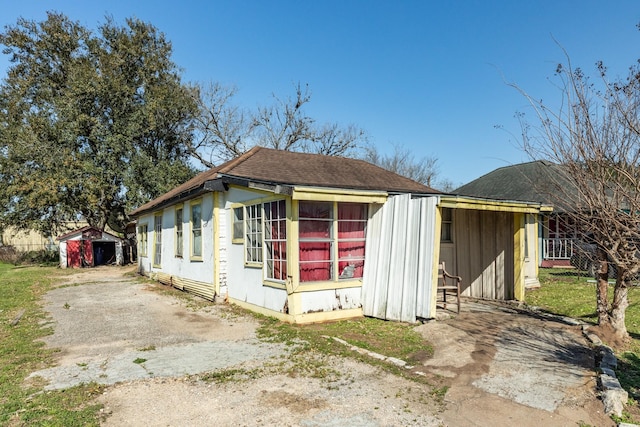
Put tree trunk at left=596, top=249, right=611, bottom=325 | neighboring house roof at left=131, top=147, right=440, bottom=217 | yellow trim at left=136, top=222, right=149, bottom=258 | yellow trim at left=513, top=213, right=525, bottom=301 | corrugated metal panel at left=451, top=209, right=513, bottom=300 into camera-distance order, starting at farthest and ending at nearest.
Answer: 1. yellow trim at left=136, top=222, right=149, bottom=258
2. neighboring house roof at left=131, top=147, right=440, bottom=217
3. corrugated metal panel at left=451, top=209, right=513, bottom=300
4. yellow trim at left=513, top=213, right=525, bottom=301
5. tree trunk at left=596, top=249, right=611, bottom=325

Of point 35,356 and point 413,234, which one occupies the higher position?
point 413,234

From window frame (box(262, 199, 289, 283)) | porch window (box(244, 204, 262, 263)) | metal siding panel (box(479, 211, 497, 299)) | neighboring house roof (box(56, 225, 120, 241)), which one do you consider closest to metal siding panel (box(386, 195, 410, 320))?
window frame (box(262, 199, 289, 283))

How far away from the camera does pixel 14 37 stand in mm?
26641

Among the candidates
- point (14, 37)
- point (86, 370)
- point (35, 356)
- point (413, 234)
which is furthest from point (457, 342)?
point (14, 37)

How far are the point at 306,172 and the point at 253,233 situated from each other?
126 inches

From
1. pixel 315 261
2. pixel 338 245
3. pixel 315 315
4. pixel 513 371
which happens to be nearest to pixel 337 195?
pixel 338 245

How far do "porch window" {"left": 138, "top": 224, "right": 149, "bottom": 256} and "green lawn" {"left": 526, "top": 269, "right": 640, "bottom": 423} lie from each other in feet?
50.9

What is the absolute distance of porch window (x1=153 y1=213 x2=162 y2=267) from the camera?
54.1 ft

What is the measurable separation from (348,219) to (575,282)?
32.1 feet

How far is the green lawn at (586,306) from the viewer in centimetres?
488

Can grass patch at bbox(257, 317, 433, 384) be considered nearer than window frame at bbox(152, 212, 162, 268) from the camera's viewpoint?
Yes

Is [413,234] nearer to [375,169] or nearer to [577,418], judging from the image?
[577,418]

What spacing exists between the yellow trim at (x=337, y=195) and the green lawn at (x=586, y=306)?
15.2ft

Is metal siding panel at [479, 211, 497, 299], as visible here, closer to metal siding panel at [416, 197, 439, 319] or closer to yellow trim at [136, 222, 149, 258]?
metal siding panel at [416, 197, 439, 319]
